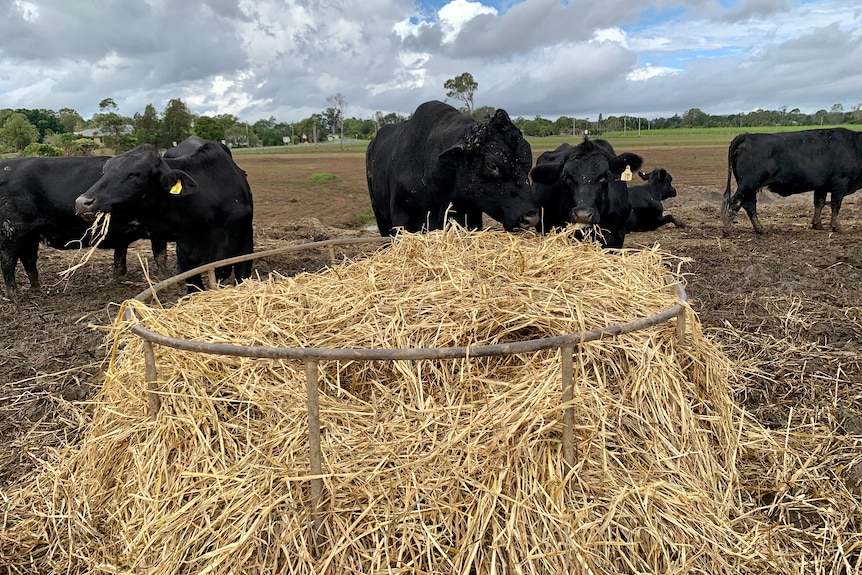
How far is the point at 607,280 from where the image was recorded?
10.6 feet

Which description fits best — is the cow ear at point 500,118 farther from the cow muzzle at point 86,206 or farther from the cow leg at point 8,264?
the cow leg at point 8,264

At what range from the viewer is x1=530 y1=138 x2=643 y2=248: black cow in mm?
6375

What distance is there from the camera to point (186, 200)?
6.57m

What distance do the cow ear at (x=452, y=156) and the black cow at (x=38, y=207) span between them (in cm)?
403

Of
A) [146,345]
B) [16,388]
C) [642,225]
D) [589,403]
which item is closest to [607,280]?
[589,403]

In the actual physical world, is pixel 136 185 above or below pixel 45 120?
below

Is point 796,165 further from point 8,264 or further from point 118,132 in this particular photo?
point 118,132

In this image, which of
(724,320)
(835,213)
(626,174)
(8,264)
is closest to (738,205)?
(835,213)

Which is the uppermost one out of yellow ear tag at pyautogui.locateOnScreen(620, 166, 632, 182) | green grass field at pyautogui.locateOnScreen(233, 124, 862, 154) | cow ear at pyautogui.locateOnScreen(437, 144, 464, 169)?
green grass field at pyautogui.locateOnScreen(233, 124, 862, 154)

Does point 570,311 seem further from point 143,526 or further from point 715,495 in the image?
point 143,526

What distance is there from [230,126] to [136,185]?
107 m

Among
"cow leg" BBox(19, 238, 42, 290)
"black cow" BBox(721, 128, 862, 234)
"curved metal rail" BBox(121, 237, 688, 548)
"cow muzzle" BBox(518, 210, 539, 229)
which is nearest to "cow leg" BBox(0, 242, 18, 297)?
"cow leg" BBox(19, 238, 42, 290)

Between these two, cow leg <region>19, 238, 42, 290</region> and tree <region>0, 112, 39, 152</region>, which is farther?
tree <region>0, 112, 39, 152</region>

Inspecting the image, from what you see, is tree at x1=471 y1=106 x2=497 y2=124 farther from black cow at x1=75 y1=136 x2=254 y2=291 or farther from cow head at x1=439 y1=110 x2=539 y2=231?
black cow at x1=75 y1=136 x2=254 y2=291
